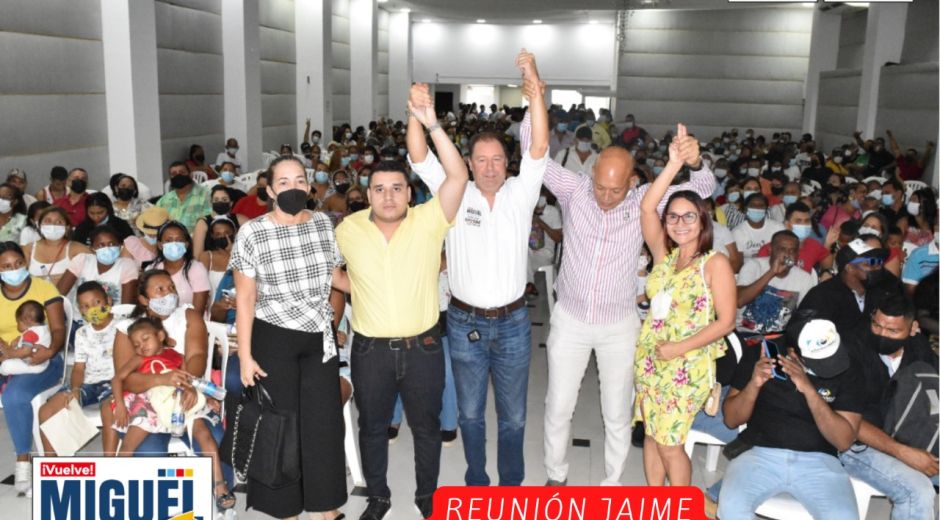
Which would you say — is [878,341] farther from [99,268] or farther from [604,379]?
[99,268]

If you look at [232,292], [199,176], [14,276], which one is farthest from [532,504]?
[199,176]

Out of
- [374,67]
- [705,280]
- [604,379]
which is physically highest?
[374,67]

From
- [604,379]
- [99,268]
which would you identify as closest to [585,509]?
[604,379]

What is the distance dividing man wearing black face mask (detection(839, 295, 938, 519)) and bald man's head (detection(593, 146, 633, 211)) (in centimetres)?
Answer: 106

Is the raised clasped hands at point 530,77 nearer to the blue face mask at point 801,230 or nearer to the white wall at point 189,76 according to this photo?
the blue face mask at point 801,230

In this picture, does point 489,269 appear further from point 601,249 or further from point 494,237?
point 601,249

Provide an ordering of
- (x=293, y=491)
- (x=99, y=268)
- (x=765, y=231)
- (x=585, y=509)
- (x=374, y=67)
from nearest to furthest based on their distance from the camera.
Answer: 1. (x=585, y=509)
2. (x=293, y=491)
3. (x=99, y=268)
4. (x=765, y=231)
5. (x=374, y=67)

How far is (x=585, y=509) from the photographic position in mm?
2156

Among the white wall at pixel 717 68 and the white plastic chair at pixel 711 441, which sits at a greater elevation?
the white wall at pixel 717 68

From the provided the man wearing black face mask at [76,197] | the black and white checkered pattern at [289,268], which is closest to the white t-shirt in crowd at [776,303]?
the black and white checkered pattern at [289,268]

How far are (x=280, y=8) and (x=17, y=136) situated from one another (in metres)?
8.06

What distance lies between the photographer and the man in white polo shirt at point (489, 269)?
3232mm

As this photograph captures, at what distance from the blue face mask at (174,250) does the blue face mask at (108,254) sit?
1.29 feet

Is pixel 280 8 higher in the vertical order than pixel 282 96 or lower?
higher
